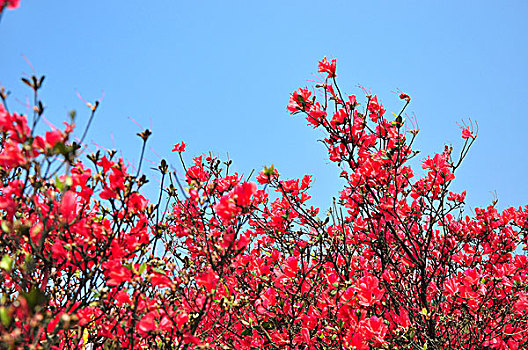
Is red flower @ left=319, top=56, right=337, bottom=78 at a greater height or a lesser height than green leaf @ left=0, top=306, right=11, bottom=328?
greater

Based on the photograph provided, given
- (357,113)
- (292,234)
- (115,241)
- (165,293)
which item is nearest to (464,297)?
(292,234)

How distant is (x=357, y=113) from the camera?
2984 mm

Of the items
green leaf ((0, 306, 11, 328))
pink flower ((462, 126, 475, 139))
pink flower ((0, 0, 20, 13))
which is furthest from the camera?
pink flower ((462, 126, 475, 139))

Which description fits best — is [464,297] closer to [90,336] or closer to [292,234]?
[292,234]

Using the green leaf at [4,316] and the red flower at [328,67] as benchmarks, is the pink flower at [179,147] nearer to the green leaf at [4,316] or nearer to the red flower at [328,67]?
the red flower at [328,67]

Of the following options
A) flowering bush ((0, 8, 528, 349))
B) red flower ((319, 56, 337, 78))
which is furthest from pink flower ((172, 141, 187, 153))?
red flower ((319, 56, 337, 78))

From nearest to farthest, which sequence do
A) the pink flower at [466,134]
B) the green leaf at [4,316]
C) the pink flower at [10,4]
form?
the green leaf at [4,316] < the pink flower at [10,4] < the pink flower at [466,134]

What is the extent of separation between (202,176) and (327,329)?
1.84 m

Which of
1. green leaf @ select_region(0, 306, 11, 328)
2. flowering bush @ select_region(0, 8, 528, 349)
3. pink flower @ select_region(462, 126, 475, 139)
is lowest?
green leaf @ select_region(0, 306, 11, 328)

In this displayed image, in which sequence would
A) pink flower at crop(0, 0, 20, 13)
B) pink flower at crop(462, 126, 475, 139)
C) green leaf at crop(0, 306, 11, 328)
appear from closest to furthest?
green leaf at crop(0, 306, 11, 328)
pink flower at crop(0, 0, 20, 13)
pink flower at crop(462, 126, 475, 139)

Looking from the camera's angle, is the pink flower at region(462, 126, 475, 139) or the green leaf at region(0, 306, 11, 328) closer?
the green leaf at region(0, 306, 11, 328)

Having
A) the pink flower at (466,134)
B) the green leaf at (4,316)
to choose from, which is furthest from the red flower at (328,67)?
the green leaf at (4,316)

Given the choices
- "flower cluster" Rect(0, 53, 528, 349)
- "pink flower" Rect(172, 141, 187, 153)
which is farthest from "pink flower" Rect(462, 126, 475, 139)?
"pink flower" Rect(172, 141, 187, 153)

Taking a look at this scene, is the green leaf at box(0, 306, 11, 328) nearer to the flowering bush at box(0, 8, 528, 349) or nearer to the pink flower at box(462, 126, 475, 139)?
the flowering bush at box(0, 8, 528, 349)
